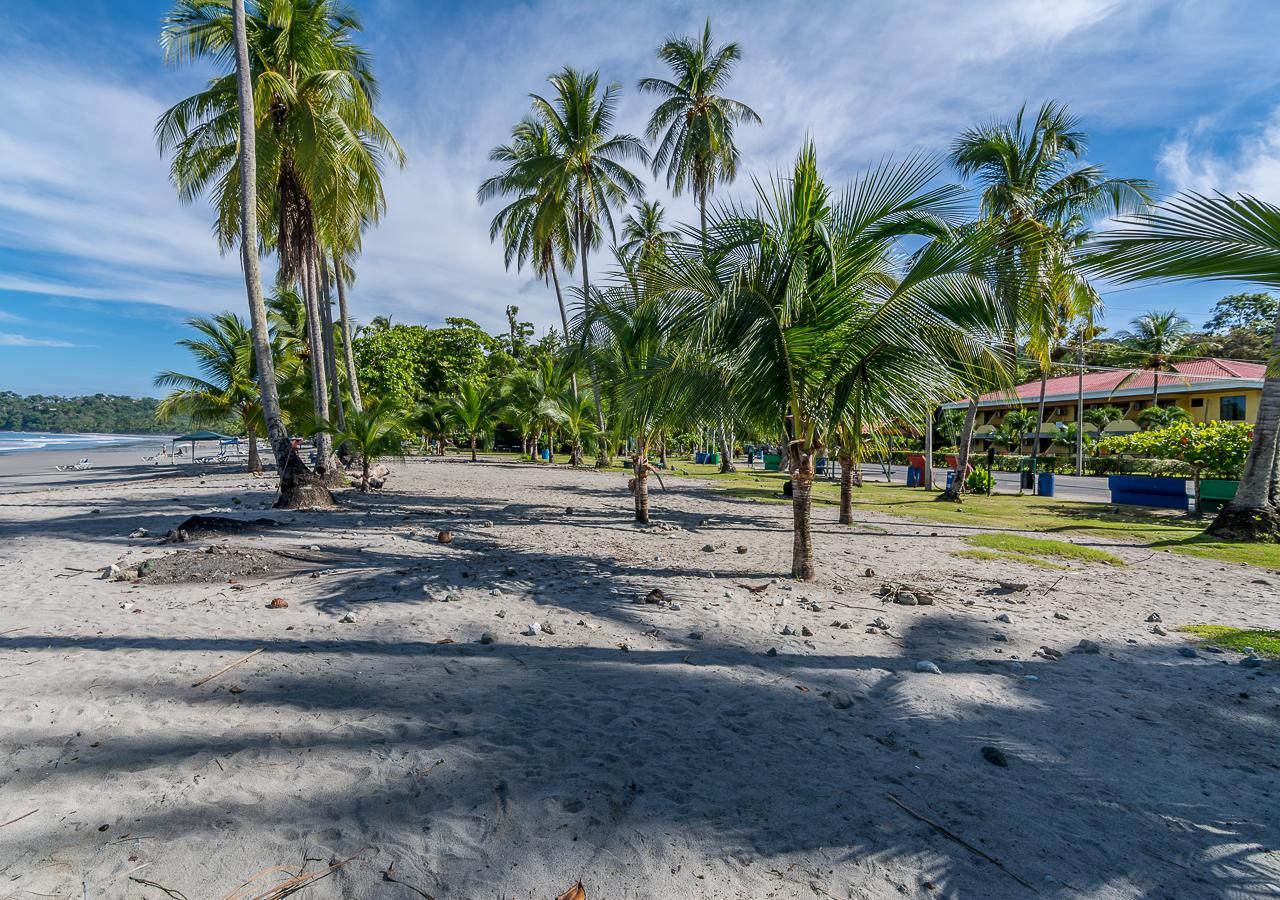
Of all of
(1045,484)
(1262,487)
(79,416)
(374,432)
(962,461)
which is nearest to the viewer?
(1262,487)

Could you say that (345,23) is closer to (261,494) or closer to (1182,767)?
(261,494)

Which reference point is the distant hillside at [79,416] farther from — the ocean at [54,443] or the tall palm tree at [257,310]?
the tall palm tree at [257,310]

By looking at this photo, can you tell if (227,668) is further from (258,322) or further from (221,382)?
(221,382)

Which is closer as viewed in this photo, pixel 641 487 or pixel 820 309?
pixel 820 309

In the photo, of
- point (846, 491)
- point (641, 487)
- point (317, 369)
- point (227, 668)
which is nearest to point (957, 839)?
point (227, 668)

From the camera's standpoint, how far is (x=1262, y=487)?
9953 mm

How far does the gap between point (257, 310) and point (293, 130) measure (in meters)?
4.78

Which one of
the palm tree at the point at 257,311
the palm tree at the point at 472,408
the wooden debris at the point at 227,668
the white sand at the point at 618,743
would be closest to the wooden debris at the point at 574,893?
the white sand at the point at 618,743

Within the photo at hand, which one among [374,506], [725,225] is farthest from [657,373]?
[374,506]

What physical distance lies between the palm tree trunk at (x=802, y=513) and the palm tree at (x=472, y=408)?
1171 inches

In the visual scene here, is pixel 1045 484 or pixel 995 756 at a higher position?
pixel 1045 484

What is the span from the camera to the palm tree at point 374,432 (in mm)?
14345

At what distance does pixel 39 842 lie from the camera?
2.36 metres

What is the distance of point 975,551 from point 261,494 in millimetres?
15528
